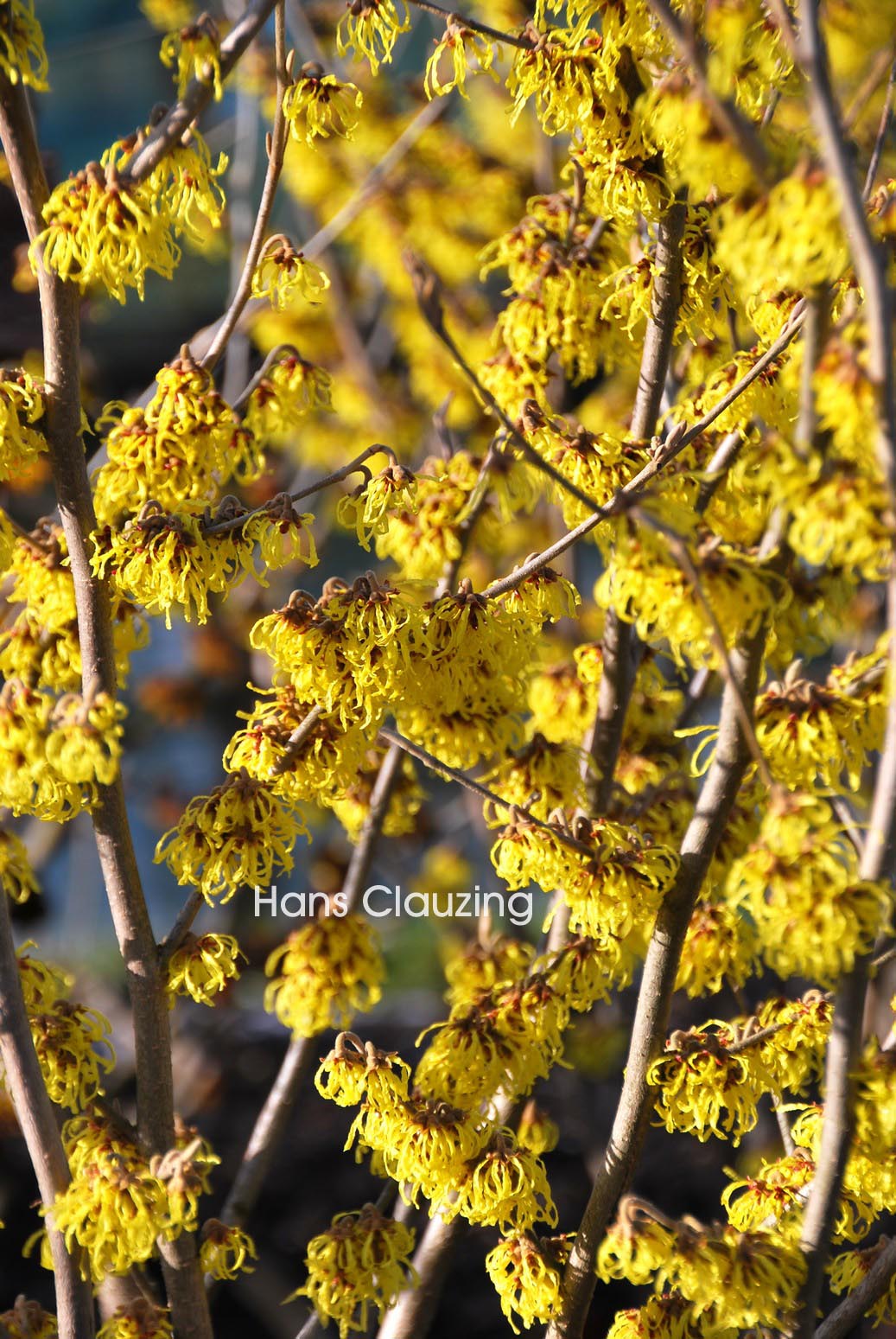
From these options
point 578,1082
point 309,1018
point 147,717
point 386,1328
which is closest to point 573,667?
point 309,1018

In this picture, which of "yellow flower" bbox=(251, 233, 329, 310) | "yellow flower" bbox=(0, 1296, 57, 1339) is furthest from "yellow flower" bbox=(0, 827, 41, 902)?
"yellow flower" bbox=(251, 233, 329, 310)

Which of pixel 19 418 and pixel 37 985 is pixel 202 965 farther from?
pixel 19 418

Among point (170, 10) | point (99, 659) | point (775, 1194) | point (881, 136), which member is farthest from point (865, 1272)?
point (170, 10)

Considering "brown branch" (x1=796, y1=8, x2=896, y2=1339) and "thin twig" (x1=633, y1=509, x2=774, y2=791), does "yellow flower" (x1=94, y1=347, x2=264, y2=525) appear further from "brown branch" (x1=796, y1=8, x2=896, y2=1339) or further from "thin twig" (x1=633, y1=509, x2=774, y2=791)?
"brown branch" (x1=796, y1=8, x2=896, y2=1339)

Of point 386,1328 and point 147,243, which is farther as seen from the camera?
point 386,1328

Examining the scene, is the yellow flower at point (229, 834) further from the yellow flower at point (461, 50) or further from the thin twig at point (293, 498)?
the yellow flower at point (461, 50)

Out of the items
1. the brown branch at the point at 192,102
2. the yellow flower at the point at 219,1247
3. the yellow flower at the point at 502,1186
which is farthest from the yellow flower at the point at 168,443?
the yellow flower at the point at 219,1247

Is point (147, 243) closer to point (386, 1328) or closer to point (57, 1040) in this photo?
point (57, 1040)
